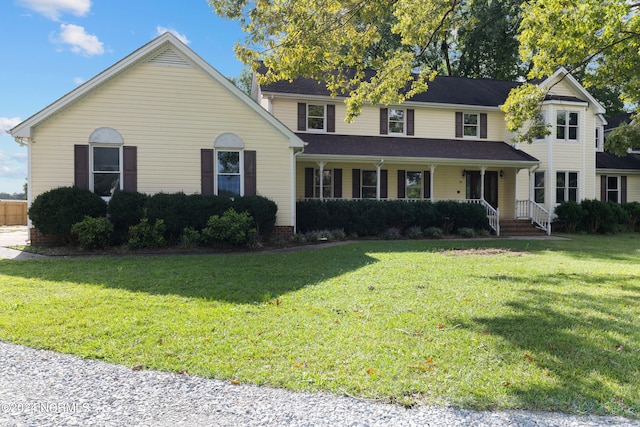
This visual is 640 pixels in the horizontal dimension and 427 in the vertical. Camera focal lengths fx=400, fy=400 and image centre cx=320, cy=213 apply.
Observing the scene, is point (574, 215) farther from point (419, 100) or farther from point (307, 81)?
point (307, 81)

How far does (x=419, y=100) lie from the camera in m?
19.2

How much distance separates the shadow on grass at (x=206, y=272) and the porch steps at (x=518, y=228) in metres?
9.57

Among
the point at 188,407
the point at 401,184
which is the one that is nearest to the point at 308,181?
the point at 401,184

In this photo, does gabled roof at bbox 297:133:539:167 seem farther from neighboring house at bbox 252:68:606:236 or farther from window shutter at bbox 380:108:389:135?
window shutter at bbox 380:108:389:135

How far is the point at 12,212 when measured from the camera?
25.3 metres

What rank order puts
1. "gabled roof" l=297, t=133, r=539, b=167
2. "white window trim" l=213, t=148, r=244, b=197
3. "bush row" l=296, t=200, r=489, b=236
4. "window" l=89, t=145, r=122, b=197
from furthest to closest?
"gabled roof" l=297, t=133, r=539, b=167
"bush row" l=296, t=200, r=489, b=236
"white window trim" l=213, t=148, r=244, b=197
"window" l=89, t=145, r=122, b=197

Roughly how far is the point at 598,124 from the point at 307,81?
1773 centimetres

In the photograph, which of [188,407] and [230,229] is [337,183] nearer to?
[230,229]

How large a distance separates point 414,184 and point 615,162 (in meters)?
12.9

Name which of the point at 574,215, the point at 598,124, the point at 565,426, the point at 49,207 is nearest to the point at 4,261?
the point at 49,207

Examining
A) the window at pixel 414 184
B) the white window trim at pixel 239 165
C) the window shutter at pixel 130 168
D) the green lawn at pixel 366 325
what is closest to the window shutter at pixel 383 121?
the window at pixel 414 184

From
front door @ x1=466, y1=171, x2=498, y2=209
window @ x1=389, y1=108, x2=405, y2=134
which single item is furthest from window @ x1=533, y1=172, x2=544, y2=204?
window @ x1=389, y1=108, x2=405, y2=134

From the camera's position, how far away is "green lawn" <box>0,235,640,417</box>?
10.9 ft

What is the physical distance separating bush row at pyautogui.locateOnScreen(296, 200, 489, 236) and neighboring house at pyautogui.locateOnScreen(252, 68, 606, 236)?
1443 millimetres
